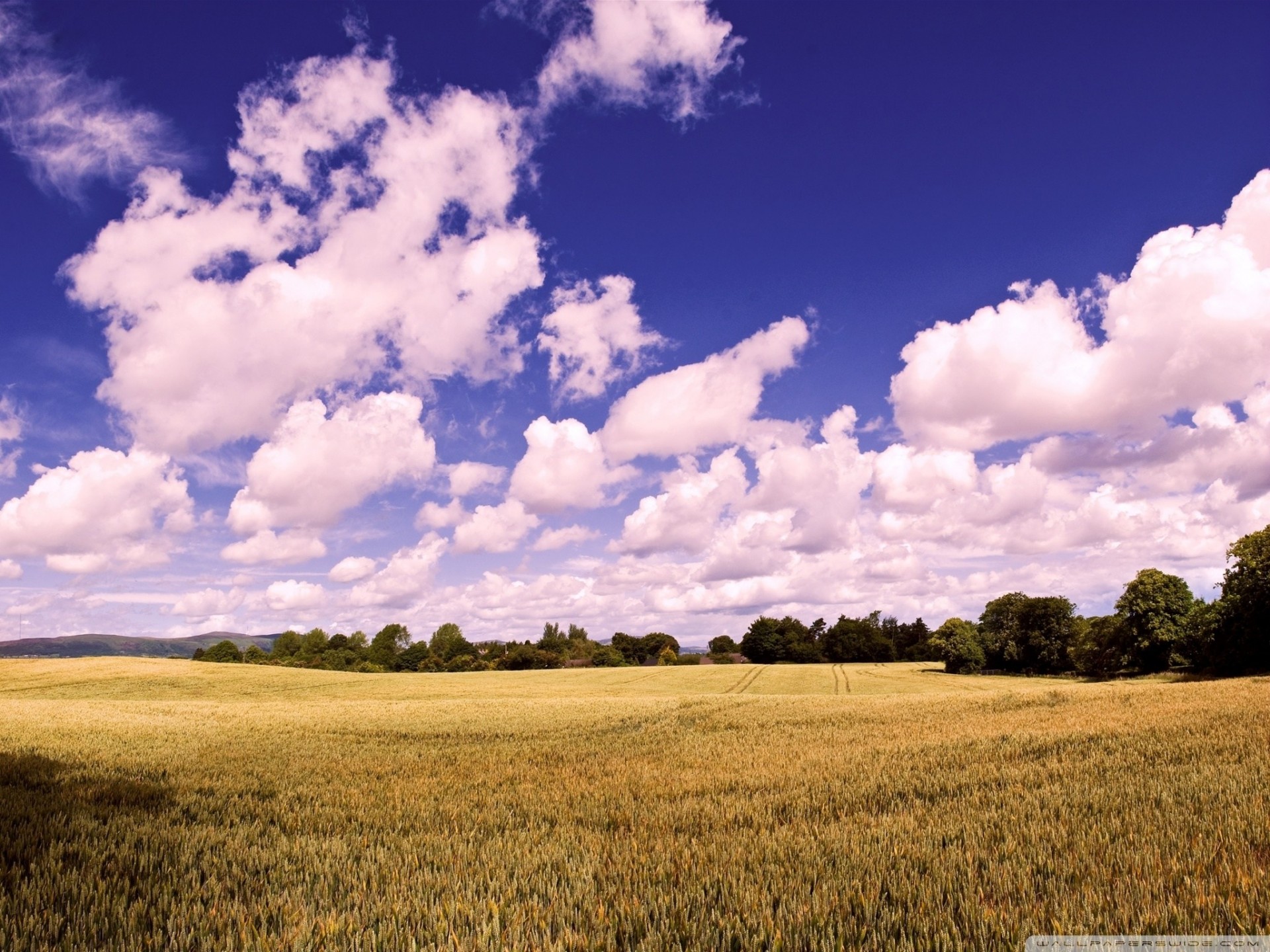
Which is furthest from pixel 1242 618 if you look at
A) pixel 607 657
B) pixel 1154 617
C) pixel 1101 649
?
pixel 607 657

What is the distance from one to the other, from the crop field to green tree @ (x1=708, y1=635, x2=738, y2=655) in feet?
508

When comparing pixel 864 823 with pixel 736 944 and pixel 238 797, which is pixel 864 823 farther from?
pixel 238 797

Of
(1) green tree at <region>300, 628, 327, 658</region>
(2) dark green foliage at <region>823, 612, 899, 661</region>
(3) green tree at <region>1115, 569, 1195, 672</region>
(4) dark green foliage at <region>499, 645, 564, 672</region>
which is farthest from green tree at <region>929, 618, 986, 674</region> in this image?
(1) green tree at <region>300, 628, 327, 658</region>

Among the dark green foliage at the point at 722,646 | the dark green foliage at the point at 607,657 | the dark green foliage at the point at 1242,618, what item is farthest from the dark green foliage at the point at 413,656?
the dark green foliage at the point at 1242,618

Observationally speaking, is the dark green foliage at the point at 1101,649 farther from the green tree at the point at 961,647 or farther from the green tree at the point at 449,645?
the green tree at the point at 449,645

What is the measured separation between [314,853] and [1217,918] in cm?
712

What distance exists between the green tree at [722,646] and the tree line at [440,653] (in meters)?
9.83

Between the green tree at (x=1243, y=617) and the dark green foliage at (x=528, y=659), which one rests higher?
the green tree at (x=1243, y=617)

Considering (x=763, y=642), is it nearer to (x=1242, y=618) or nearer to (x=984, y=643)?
(x=984, y=643)

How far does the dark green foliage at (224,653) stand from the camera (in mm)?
133250

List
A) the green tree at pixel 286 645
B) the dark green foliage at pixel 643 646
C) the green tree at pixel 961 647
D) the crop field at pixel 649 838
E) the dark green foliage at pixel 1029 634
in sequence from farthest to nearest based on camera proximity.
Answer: the dark green foliage at pixel 643 646 → the green tree at pixel 286 645 → the green tree at pixel 961 647 → the dark green foliage at pixel 1029 634 → the crop field at pixel 649 838

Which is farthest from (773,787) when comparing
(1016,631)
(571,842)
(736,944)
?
(1016,631)

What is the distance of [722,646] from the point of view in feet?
562

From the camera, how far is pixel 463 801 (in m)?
8.75
